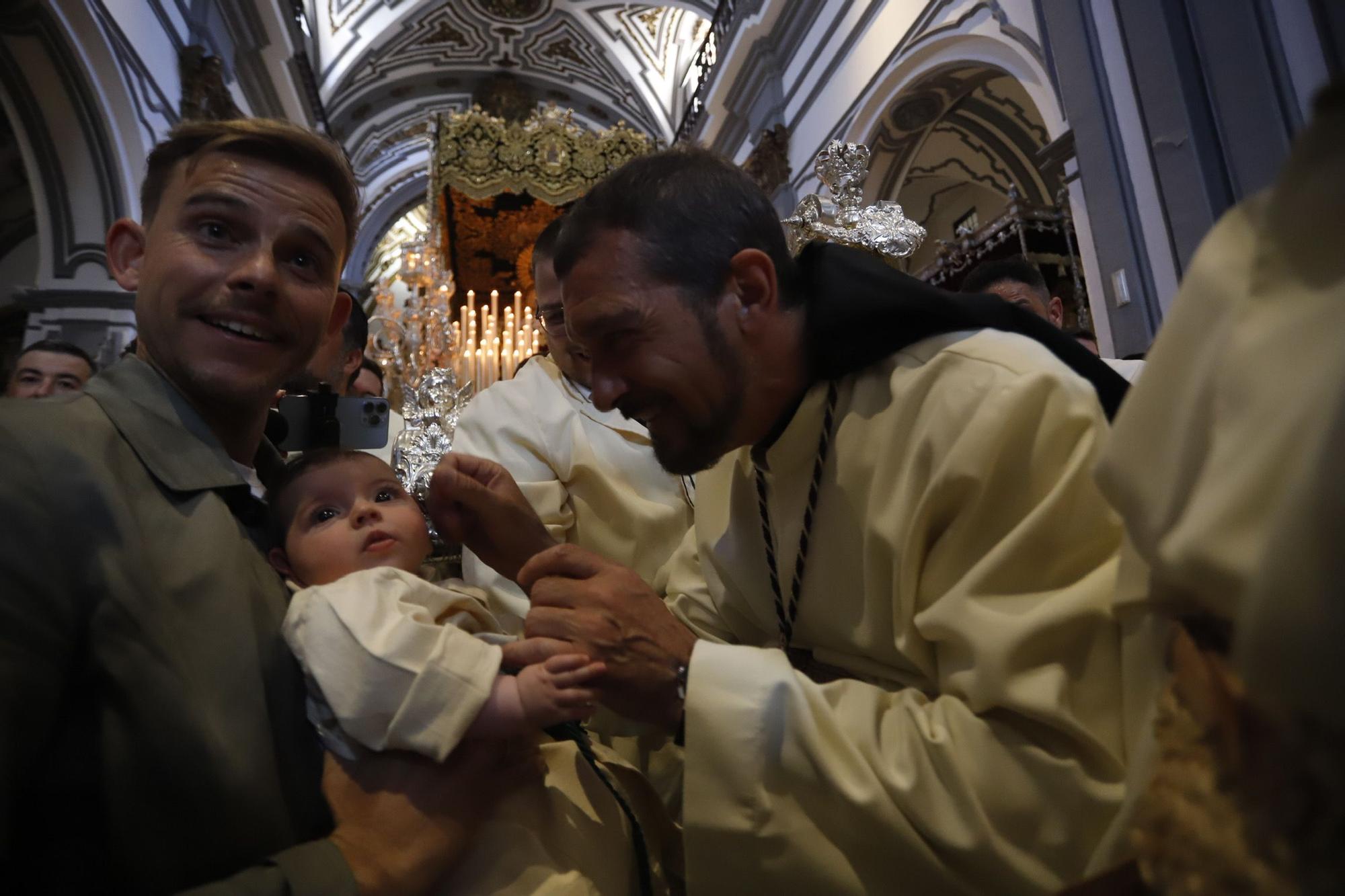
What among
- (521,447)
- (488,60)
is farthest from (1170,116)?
(488,60)

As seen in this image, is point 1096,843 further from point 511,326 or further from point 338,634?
point 511,326

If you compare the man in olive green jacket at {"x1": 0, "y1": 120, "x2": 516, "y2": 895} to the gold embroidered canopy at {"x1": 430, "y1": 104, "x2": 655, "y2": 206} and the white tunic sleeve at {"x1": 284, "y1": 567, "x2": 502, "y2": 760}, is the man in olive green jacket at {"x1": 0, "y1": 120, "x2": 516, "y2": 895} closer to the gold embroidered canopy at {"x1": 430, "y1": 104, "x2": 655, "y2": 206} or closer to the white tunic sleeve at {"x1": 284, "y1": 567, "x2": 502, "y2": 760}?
the white tunic sleeve at {"x1": 284, "y1": 567, "x2": 502, "y2": 760}

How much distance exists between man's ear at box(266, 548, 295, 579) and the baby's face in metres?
0.01

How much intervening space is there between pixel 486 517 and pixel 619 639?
22.0 inches

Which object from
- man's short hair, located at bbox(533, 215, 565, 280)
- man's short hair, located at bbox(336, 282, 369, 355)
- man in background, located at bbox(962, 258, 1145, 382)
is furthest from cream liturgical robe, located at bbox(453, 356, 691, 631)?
man in background, located at bbox(962, 258, 1145, 382)

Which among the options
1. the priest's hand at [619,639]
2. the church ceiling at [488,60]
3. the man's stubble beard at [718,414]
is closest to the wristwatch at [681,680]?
the priest's hand at [619,639]

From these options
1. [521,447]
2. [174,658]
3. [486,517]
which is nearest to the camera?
[174,658]

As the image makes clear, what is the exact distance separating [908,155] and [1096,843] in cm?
792

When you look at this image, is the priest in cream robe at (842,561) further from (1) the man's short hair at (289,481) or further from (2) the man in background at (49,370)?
(2) the man in background at (49,370)

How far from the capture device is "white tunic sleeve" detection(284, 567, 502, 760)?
0.99 meters

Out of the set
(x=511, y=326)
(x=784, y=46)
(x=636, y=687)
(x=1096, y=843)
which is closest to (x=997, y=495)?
(x=1096, y=843)

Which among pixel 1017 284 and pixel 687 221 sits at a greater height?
pixel 1017 284

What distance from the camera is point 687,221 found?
1.33 metres

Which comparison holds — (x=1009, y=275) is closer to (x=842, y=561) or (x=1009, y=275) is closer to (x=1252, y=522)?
(x=842, y=561)
